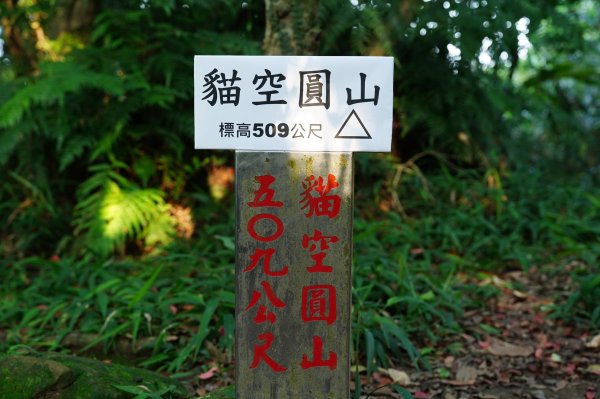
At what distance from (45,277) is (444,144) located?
3.13 metres

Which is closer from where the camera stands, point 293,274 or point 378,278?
point 293,274

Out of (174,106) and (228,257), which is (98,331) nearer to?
(228,257)

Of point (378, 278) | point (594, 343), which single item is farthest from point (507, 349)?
point (378, 278)

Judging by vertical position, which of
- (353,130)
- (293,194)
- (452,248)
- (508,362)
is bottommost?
(508,362)

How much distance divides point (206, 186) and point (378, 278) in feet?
5.80

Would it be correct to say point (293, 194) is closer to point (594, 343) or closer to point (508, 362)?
point (508, 362)

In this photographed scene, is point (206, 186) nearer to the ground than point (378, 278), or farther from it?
farther from it

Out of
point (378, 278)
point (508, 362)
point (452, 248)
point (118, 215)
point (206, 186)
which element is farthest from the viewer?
point (206, 186)

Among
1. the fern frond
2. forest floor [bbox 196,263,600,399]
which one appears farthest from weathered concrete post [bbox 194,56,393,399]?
the fern frond

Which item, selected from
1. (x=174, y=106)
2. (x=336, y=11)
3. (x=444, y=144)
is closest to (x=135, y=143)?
(x=174, y=106)

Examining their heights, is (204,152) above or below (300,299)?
above

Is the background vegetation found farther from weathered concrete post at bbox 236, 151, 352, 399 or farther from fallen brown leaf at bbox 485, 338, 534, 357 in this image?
weathered concrete post at bbox 236, 151, 352, 399

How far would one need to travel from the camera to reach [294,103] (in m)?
1.95

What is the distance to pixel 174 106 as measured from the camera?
4.14 meters
